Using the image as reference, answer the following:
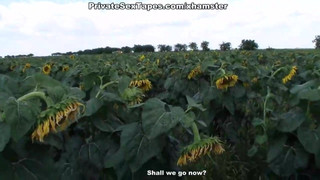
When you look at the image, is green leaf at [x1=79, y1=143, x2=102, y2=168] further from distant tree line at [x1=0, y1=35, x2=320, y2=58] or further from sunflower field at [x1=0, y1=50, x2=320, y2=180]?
distant tree line at [x1=0, y1=35, x2=320, y2=58]

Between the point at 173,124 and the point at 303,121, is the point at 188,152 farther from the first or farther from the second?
the point at 303,121

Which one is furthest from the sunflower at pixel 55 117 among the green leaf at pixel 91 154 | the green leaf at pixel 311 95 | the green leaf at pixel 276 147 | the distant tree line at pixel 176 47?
the distant tree line at pixel 176 47

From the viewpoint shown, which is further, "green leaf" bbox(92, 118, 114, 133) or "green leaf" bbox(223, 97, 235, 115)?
"green leaf" bbox(223, 97, 235, 115)

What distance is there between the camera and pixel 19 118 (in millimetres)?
1481

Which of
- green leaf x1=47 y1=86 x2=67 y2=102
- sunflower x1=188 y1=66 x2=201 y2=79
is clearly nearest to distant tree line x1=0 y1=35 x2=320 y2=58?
sunflower x1=188 y1=66 x2=201 y2=79

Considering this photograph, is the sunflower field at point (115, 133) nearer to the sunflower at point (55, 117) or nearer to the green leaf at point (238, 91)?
the sunflower at point (55, 117)

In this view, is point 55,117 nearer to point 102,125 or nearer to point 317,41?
point 102,125

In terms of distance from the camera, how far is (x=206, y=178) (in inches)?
133

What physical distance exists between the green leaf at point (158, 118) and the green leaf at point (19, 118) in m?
0.48

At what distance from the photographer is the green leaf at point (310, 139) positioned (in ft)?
7.14

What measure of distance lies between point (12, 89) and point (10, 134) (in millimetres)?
590

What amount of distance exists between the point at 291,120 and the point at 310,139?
15 centimetres

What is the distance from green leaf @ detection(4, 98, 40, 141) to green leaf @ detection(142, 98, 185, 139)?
0.48m

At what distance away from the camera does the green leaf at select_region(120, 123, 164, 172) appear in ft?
6.09
